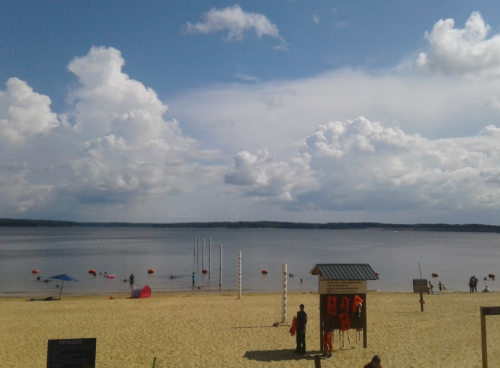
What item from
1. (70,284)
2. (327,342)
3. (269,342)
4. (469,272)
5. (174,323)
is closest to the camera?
(327,342)

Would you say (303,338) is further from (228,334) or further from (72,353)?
(72,353)

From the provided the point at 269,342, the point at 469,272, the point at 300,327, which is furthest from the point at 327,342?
the point at 469,272

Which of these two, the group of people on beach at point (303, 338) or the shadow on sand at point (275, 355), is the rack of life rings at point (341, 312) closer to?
the group of people on beach at point (303, 338)

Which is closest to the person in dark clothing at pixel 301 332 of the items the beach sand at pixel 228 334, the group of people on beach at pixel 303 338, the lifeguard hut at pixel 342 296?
the group of people on beach at pixel 303 338

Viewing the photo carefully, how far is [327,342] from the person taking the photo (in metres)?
12.5

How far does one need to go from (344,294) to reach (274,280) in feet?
107

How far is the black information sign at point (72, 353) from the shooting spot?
8078mm

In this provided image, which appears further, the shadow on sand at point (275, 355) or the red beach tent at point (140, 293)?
the red beach tent at point (140, 293)

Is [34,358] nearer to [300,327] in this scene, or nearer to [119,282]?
[300,327]

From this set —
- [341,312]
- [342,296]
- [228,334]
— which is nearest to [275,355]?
[341,312]

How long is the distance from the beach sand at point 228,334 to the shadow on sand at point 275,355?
0.10 feet

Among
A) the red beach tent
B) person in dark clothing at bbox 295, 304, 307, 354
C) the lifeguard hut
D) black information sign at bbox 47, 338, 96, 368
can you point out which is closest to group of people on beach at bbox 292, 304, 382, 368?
person in dark clothing at bbox 295, 304, 307, 354

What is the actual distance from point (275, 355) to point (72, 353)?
6451 millimetres

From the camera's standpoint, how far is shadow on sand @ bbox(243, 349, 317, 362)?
12.4 m
